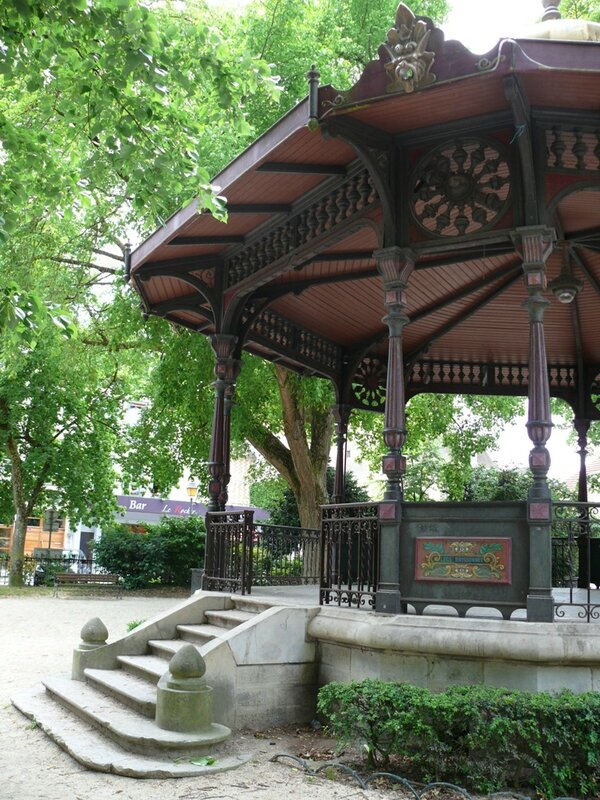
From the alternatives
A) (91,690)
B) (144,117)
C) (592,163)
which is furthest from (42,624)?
(592,163)

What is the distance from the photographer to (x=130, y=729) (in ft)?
21.9

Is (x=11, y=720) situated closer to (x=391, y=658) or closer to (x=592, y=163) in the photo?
(x=391, y=658)

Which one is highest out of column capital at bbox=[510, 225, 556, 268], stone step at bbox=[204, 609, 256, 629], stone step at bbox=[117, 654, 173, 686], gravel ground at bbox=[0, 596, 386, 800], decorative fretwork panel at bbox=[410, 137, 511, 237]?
decorative fretwork panel at bbox=[410, 137, 511, 237]

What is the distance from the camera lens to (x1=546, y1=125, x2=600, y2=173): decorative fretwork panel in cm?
723

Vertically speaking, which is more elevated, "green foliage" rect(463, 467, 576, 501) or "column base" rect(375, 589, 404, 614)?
"green foliage" rect(463, 467, 576, 501)

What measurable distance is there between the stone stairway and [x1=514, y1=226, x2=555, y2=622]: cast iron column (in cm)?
262

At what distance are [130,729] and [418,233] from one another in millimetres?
5035

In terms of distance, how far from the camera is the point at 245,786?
5859mm

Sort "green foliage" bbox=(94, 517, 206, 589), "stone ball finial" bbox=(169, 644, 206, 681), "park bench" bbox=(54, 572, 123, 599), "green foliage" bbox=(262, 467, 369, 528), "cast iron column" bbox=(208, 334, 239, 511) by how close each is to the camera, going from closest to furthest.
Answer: "stone ball finial" bbox=(169, 644, 206, 681), "cast iron column" bbox=(208, 334, 239, 511), "green foliage" bbox=(262, 467, 369, 528), "park bench" bbox=(54, 572, 123, 599), "green foliage" bbox=(94, 517, 206, 589)

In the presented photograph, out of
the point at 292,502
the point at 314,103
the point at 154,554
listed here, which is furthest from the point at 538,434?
the point at 154,554

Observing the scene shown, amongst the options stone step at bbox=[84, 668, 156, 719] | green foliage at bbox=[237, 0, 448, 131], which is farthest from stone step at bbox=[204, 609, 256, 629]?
green foliage at bbox=[237, 0, 448, 131]

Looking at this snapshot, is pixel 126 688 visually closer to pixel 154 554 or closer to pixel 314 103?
pixel 314 103

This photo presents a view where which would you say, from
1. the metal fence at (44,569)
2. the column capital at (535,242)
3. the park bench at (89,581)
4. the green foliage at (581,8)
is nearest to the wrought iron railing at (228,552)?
the column capital at (535,242)

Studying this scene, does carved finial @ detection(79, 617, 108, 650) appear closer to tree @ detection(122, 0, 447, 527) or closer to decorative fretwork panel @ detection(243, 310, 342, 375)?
decorative fretwork panel @ detection(243, 310, 342, 375)
